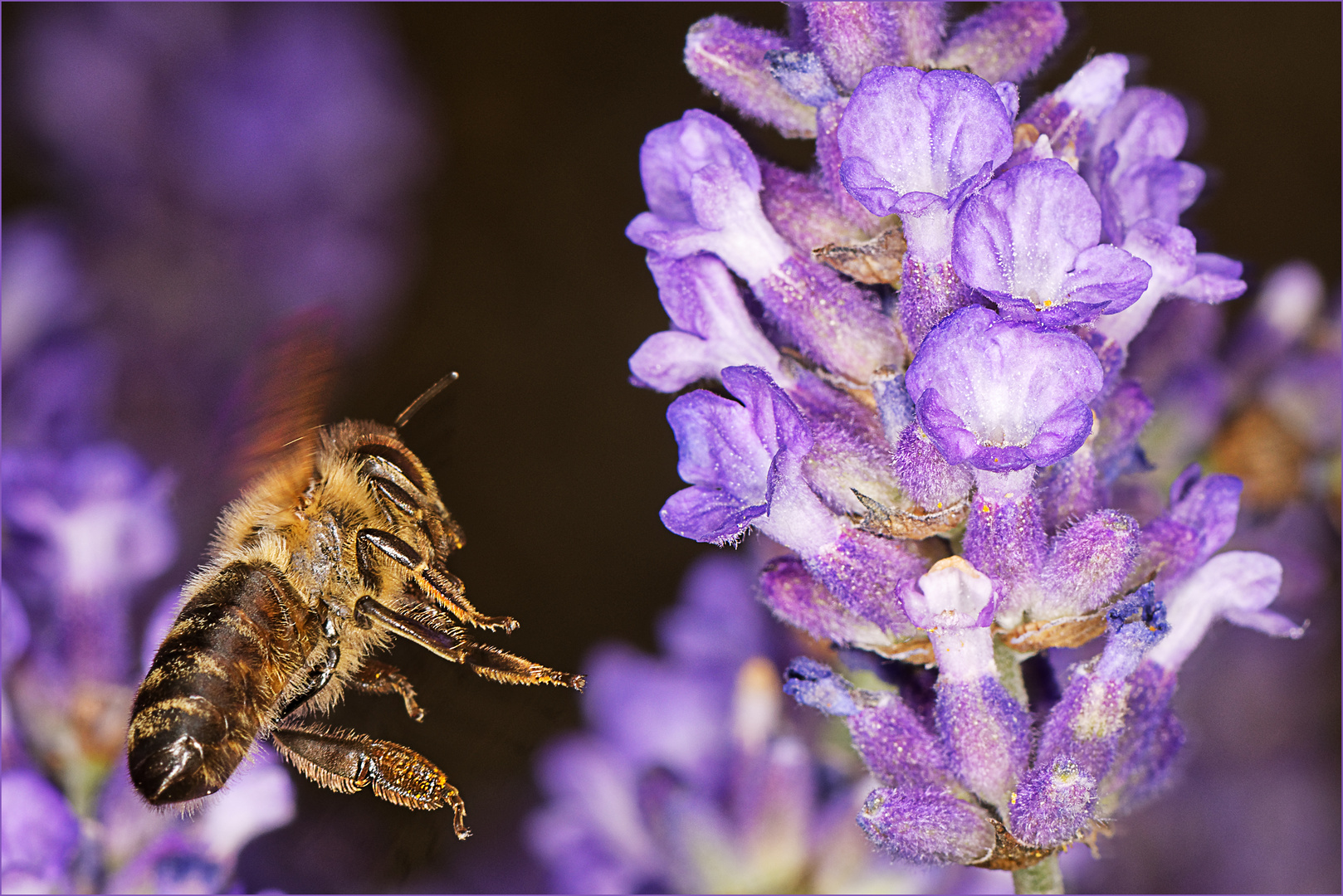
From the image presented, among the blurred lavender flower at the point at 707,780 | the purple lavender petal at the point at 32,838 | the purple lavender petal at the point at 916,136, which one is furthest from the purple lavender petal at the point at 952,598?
the purple lavender petal at the point at 32,838

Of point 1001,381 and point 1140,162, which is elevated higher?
point 1140,162

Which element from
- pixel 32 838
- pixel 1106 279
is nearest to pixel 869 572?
pixel 1106 279

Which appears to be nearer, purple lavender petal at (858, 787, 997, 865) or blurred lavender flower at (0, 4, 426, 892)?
purple lavender petal at (858, 787, 997, 865)

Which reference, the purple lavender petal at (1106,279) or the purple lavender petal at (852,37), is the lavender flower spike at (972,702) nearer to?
the purple lavender petal at (1106,279)

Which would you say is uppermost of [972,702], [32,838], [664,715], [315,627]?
[972,702]

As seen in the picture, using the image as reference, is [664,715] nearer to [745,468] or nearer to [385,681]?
[385,681]

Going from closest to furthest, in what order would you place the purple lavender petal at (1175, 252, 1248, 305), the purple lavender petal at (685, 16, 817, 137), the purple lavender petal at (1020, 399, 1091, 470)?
the purple lavender petal at (1020, 399, 1091, 470), the purple lavender petal at (1175, 252, 1248, 305), the purple lavender petal at (685, 16, 817, 137)

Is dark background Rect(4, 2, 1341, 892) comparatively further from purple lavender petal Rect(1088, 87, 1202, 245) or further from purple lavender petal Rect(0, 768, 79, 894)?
purple lavender petal Rect(1088, 87, 1202, 245)

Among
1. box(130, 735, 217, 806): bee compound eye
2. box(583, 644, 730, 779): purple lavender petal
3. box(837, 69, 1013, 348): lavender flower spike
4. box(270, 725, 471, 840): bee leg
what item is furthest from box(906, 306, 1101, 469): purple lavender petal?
box(583, 644, 730, 779): purple lavender petal
